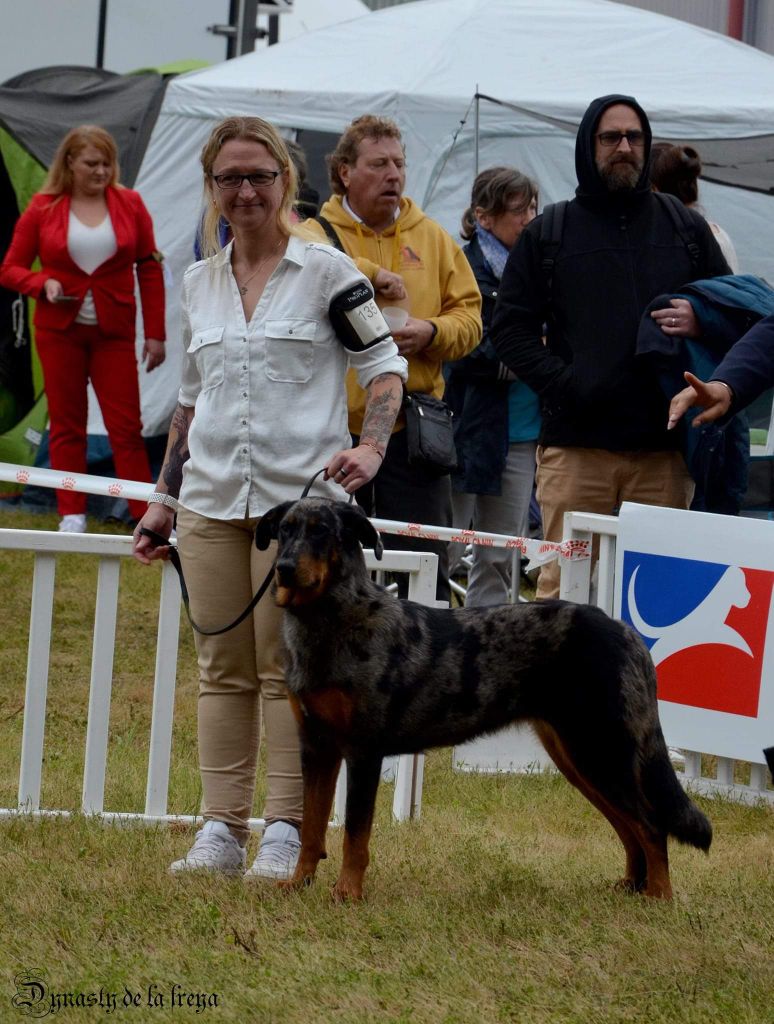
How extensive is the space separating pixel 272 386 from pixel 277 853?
1.22m

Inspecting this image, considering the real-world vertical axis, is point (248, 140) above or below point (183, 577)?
above

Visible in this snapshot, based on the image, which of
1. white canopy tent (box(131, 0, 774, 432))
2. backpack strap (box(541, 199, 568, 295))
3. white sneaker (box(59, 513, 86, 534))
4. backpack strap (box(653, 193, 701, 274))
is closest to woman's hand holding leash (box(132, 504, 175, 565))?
backpack strap (box(541, 199, 568, 295))

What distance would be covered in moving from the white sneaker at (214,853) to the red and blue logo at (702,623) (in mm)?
1936

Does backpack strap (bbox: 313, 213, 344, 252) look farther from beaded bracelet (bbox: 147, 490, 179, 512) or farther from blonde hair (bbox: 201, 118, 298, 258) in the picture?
beaded bracelet (bbox: 147, 490, 179, 512)

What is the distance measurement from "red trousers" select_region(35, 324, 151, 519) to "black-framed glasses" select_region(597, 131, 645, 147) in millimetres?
4369

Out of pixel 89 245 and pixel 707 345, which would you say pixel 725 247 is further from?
pixel 89 245

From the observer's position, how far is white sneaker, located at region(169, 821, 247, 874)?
13.3 ft

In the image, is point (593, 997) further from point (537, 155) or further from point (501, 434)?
point (537, 155)

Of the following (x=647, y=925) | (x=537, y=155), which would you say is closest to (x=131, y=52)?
(x=537, y=155)

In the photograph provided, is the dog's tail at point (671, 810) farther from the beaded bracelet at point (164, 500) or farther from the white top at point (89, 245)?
the white top at point (89, 245)

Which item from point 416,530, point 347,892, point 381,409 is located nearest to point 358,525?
point 381,409

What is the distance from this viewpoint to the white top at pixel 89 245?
8953mm

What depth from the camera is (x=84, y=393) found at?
9219 millimetres

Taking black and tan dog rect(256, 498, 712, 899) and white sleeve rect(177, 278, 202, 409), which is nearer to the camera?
black and tan dog rect(256, 498, 712, 899)
